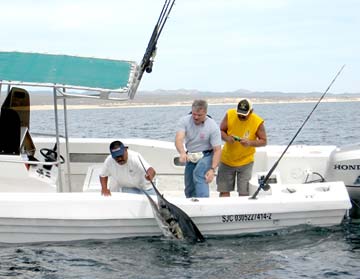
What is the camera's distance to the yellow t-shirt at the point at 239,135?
8.12 meters

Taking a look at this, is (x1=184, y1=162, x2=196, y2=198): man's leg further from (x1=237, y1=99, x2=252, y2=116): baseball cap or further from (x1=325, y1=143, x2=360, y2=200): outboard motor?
(x1=325, y1=143, x2=360, y2=200): outboard motor

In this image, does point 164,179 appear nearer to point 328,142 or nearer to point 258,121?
point 258,121

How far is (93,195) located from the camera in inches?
292

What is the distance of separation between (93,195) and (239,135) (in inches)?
76.4

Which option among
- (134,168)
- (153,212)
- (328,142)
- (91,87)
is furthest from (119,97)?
(328,142)

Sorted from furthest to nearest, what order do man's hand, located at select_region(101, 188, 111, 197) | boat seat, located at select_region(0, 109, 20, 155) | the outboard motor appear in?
the outboard motor < boat seat, located at select_region(0, 109, 20, 155) < man's hand, located at select_region(101, 188, 111, 197)

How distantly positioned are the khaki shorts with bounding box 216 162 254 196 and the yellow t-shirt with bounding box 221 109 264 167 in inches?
2.4

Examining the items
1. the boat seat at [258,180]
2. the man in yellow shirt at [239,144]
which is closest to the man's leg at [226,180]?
the man in yellow shirt at [239,144]

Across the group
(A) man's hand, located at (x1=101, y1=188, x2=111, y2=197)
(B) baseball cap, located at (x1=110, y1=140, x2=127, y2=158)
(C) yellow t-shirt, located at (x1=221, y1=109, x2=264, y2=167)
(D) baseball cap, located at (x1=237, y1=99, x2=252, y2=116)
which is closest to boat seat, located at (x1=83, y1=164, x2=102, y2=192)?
A: (A) man's hand, located at (x1=101, y1=188, x2=111, y2=197)

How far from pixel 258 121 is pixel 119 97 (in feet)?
5.56

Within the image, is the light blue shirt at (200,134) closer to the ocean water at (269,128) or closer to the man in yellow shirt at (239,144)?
the man in yellow shirt at (239,144)

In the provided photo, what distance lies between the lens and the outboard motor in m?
8.36

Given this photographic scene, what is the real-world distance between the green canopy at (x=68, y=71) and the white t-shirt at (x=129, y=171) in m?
0.81

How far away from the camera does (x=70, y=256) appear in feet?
23.1
